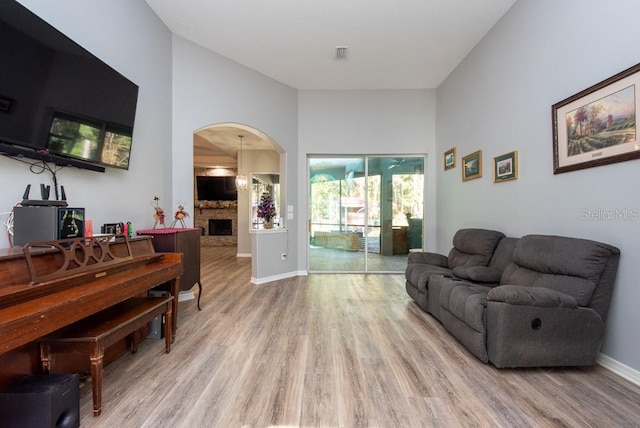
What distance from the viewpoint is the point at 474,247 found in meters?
3.43

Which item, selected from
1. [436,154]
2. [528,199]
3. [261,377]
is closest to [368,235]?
[436,154]

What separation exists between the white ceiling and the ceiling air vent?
59 mm

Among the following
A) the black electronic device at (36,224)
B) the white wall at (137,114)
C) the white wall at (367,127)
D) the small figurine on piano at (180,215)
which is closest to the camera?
the black electronic device at (36,224)

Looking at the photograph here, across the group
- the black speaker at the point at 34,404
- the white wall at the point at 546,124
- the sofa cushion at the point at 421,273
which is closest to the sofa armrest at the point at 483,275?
the sofa cushion at the point at 421,273

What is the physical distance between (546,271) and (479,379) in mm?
1080

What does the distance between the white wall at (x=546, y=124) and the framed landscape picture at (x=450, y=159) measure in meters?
0.19

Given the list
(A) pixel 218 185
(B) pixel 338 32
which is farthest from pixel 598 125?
(A) pixel 218 185

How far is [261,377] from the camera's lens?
2.07 meters

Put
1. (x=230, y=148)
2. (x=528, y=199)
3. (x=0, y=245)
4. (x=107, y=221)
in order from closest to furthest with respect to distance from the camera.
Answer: (x=0, y=245)
(x=107, y=221)
(x=528, y=199)
(x=230, y=148)

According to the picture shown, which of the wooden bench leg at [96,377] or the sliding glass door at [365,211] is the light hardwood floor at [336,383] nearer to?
the wooden bench leg at [96,377]

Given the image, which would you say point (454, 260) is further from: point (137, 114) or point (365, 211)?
point (137, 114)

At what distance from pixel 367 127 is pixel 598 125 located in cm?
356

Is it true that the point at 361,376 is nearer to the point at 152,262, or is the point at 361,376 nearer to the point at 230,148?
the point at 152,262

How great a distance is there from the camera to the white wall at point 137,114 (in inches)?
82.6
